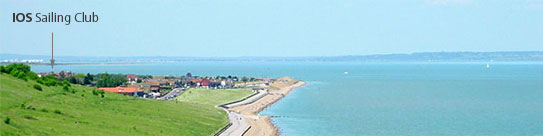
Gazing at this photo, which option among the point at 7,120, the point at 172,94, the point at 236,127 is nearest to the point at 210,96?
the point at 172,94

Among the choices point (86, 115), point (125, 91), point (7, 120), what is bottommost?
point (125, 91)

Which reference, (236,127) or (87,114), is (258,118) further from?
(87,114)

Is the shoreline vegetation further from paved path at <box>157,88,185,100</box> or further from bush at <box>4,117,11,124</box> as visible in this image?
paved path at <box>157,88,185,100</box>

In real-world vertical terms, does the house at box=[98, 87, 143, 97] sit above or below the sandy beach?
above

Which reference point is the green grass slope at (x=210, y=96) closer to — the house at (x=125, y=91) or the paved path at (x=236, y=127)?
the house at (x=125, y=91)

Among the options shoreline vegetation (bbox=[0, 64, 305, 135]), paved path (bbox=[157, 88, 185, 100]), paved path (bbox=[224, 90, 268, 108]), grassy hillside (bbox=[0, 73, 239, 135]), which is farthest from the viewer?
paved path (bbox=[157, 88, 185, 100])

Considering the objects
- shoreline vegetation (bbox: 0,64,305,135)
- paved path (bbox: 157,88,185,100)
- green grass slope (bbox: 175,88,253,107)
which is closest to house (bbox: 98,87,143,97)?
paved path (bbox: 157,88,185,100)
